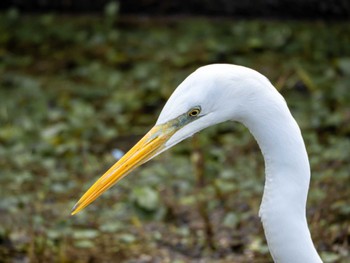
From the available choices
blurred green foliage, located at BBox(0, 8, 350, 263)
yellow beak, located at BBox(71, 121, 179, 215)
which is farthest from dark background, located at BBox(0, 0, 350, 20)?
yellow beak, located at BBox(71, 121, 179, 215)

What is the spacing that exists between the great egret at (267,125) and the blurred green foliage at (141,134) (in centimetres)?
158

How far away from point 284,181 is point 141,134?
127 inches

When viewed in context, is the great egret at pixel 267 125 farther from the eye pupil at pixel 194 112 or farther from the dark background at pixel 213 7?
the dark background at pixel 213 7

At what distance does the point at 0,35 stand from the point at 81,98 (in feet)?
4.48

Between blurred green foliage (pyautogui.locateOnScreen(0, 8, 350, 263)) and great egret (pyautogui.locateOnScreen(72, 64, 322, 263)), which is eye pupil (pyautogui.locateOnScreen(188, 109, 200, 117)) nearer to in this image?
great egret (pyautogui.locateOnScreen(72, 64, 322, 263))

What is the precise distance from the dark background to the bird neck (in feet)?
14.6

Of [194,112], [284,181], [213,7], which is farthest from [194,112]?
[213,7]

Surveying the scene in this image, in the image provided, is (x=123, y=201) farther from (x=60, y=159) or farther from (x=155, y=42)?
(x=155, y=42)

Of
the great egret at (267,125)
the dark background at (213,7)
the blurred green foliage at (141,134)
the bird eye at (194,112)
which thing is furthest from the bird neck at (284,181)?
the dark background at (213,7)

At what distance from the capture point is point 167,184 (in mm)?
5094

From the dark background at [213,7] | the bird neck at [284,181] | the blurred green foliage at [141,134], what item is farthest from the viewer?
the dark background at [213,7]

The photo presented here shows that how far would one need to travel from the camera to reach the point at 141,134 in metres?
5.74

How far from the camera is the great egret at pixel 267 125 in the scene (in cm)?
253

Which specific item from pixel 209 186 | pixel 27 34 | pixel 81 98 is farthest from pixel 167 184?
pixel 27 34
